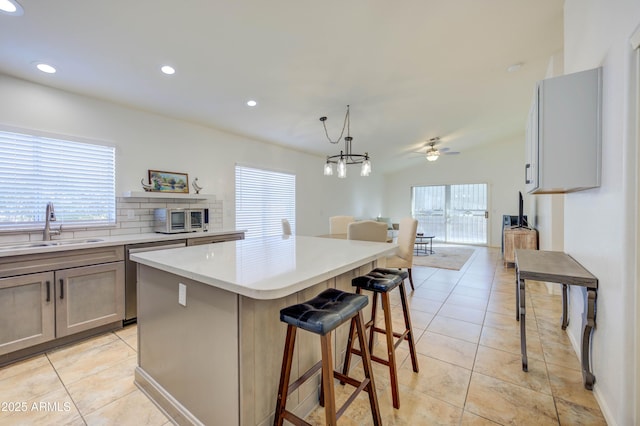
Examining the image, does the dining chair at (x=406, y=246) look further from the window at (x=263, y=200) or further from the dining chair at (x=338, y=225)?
the window at (x=263, y=200)

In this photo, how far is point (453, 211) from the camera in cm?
840

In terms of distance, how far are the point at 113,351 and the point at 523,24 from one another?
475cm

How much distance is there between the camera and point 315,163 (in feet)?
20.0

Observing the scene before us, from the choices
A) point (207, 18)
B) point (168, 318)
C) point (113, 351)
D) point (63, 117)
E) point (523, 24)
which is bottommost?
point (113, 351)

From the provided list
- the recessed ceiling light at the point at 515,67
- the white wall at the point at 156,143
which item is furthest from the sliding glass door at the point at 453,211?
the recessed ceiling light at the point at 515,67

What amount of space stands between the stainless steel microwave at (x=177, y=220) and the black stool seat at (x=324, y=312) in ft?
8.04

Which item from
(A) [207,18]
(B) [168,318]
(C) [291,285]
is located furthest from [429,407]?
(A) [207,18]

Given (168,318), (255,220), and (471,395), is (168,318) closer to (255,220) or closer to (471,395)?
(471,395)

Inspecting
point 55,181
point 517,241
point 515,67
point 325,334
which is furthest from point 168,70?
point 517,241

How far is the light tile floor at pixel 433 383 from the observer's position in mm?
1520

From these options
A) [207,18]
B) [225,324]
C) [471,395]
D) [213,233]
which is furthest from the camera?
[213,233]

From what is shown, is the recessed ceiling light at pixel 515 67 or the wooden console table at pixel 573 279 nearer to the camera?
the wooden console table at pixel 573 279

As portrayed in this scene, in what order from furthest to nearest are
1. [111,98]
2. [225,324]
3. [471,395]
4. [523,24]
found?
[111,98], [523,24], [471,395], [225,324]

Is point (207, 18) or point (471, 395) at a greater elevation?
point (207, 18)
